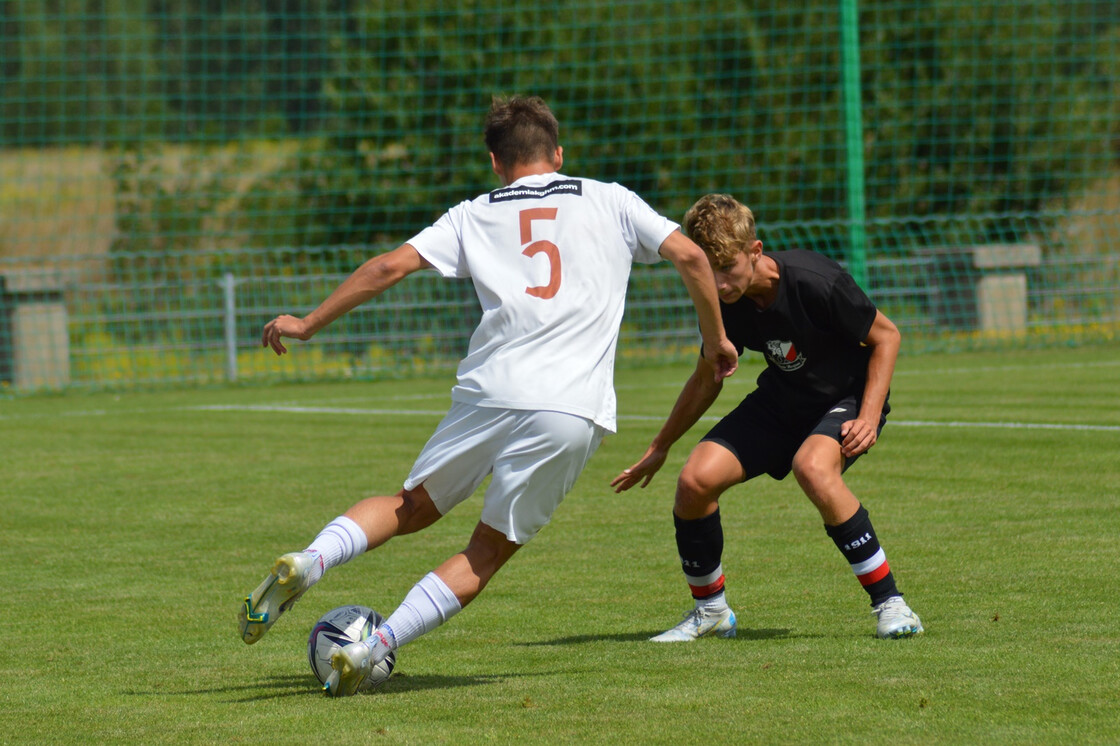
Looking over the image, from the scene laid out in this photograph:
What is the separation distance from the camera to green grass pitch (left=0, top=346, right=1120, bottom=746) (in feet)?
14.2

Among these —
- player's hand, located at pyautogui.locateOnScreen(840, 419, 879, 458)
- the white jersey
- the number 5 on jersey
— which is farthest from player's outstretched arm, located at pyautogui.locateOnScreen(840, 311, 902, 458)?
the number 5 on jersey

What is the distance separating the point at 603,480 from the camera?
9.87 metres

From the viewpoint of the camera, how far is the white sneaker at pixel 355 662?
468cm

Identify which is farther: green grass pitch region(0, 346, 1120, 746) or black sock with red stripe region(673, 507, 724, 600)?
black sock with red stripe region(673, 507, 724, 600)

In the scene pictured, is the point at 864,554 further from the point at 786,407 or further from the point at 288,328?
the point at 288,328

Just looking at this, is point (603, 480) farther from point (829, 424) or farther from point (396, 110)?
point (396, 110)

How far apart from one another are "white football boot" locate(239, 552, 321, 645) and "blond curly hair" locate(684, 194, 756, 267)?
172 centimetres

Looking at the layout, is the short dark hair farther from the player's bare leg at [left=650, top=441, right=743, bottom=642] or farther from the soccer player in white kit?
the player's bare leg at [left=650, top=441, right=743, bottom=642]

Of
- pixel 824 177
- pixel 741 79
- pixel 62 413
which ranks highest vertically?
pixel 741 79

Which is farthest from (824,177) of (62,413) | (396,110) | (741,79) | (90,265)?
(62,413)

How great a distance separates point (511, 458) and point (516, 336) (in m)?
0.37

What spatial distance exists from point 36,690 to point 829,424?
2.79 m

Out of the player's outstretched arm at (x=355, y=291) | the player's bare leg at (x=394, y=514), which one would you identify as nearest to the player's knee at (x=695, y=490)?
the player's bare leg at (x=394, y=514)

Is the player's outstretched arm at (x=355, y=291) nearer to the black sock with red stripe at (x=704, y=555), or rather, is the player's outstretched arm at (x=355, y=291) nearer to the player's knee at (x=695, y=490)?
the player's knee at (x=695, y=490)
